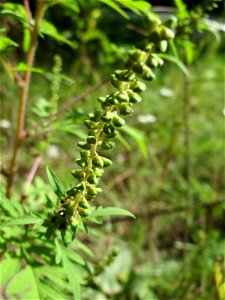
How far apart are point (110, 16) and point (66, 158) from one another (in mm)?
5823

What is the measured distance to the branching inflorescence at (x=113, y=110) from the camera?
117 cm

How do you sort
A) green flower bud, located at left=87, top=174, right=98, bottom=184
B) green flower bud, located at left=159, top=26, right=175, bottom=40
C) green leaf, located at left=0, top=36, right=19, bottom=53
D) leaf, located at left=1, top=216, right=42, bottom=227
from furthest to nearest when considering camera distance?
green leaf, located at left=0, top=36, right=19, bottom=53 < leaf, located at left=1, top=216, right=42, bottom=227 < green flower bud, located at left=87, top=174, right=98, bottom=184 < green flower bud, located at left=159, top=26, right=175, bottom=40

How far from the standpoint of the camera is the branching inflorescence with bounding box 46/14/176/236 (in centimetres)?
117

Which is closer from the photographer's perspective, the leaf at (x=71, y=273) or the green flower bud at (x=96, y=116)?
the green flower bud at (x=96, y=116)

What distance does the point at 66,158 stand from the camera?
16.9 feet

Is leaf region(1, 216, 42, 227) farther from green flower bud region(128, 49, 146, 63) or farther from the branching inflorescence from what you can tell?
green flower bud region(128, 49, 146, 63)

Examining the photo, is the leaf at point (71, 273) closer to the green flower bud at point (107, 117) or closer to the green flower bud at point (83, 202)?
the green flower bud at point (83, 202)

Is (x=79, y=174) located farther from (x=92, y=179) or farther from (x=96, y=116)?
(x=96, y=116)

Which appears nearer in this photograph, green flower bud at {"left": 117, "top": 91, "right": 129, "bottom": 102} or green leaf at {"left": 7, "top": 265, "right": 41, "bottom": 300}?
green flower bud at {"left": 117, "top": 91, "right": 129, "bottom": 102}

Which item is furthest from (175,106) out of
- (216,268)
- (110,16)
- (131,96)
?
(110,16)

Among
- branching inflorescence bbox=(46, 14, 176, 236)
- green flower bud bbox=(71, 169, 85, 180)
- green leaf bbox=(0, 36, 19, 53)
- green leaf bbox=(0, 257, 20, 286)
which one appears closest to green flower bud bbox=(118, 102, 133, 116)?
branching inflorescence bbox=(46, 14, 176, 236)

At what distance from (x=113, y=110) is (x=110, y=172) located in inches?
154

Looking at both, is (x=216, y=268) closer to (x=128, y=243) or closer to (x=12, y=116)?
(x=128, y=243)

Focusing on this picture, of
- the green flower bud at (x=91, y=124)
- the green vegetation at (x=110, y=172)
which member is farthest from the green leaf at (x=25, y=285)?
the green flower bud at (x=91, y=124)
